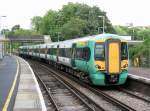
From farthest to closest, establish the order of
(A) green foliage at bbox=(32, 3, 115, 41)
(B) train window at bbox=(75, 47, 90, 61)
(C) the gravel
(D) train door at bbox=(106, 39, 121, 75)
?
(A) green foliage at bbox=(32, 3, 115, 41) < (B) train window at bbox=(75, 47, 90, 61) < (D) train door at bbox=(106, 39, 121, 75) < (C) the gravel

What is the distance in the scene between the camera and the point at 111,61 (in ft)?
75.4

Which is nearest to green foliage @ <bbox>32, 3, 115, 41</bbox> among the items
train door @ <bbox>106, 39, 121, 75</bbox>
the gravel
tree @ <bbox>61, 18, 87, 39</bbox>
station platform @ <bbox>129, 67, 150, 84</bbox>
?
tree @ <bbox>61, 18, 87, 39</bbox>

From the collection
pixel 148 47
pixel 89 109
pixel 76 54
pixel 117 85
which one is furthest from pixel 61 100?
pixel 148 47

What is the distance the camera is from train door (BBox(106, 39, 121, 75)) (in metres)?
22.9

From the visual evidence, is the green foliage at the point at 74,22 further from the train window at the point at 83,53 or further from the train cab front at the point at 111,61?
the train cab front at the point at 111,61

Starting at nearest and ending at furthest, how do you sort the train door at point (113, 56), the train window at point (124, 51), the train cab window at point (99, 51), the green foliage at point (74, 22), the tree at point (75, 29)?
the train door at point (113, 56) → the train cab window at point (99, 51) → the train window at point (124, 51) → the tree at point (75, 29) → the green foliage at point (74, 22)

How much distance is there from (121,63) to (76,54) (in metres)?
5.94

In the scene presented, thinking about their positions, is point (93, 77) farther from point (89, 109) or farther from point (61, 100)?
point (89, 109)

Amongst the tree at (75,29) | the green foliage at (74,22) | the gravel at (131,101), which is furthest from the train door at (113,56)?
the tree at (75,29)

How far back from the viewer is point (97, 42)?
23.3 meters

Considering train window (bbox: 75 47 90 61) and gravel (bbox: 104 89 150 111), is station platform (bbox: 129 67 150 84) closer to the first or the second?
gravel (bbox: 104 89 150 111)

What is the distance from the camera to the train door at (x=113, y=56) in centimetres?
2291

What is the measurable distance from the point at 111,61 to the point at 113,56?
11.9 inches

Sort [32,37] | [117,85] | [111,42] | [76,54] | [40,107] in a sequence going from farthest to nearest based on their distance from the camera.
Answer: [32,37], [76,54], [117,85], [111,42], [40,107]
